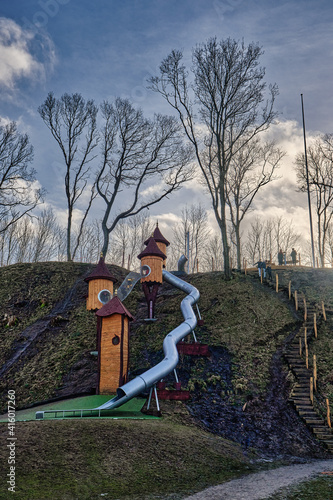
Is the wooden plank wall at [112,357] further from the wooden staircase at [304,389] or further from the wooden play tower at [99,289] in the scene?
the wooden staircase at [304,389]

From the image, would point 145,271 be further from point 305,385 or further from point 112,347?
point 305,385

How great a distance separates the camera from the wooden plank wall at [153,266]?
70.4 ft

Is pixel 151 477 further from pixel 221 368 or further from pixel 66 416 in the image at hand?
pixel 221 368

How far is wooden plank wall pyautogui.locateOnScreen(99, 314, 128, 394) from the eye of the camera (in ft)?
49.3

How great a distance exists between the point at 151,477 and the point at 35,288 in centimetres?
2055

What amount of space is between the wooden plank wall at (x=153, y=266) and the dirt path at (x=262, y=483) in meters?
12.2

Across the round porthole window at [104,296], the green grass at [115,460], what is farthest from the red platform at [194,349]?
the green grass at [115,460]

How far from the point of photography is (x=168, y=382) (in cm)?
1619

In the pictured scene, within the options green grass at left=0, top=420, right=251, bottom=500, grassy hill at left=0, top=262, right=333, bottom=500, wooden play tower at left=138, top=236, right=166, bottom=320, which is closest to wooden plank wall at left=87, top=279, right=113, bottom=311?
grassy hill at left=0, top=262, right=333, bottom=500

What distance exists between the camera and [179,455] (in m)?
9.73

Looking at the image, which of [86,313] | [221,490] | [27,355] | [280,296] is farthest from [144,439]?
[280,296]

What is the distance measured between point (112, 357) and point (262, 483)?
25.7 feet

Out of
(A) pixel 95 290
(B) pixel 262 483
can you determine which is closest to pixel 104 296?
(A) pixel 95 290

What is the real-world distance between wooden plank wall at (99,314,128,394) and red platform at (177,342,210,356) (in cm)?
355
